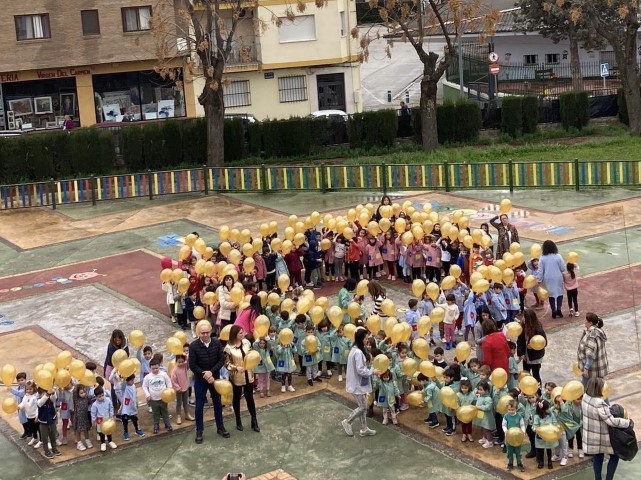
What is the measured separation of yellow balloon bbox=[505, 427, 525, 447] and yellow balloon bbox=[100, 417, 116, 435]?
490 centimetres

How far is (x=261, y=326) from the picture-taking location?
14625 mm

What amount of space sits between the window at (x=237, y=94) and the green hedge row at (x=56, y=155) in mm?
12733

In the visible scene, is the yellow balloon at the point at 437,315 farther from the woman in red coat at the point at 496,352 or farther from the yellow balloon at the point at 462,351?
the yellow balloon at the point at 462,351

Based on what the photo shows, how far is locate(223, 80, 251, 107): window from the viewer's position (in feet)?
158

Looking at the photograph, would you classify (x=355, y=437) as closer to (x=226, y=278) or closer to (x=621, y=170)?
(x=226, y=278)

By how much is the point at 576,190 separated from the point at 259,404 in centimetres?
1543

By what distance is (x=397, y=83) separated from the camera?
6178 cm

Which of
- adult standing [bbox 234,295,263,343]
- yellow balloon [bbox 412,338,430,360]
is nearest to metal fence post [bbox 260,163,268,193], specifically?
adult standing [bbox 234,295,263,343]

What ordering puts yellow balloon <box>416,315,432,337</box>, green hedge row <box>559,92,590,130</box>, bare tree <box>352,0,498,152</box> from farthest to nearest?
green hedge row <box>559,92,590,130</box> < bare tree <box>352,0,498,152</box> < yellow balloon <box>416,315,432,337</box>

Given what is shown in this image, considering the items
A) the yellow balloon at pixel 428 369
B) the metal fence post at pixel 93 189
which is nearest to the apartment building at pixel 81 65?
the metal fence post at pixel 93 189

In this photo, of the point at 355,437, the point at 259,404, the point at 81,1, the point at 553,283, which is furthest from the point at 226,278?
the point at 81,1

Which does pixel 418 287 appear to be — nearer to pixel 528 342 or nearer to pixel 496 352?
pixel 528 342

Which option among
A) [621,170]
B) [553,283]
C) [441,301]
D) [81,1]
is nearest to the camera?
[441,301]

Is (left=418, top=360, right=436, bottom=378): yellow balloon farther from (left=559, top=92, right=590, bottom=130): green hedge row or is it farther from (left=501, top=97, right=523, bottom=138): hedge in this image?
(left=559, top=92, right=590, bottom=130): green hedge row
